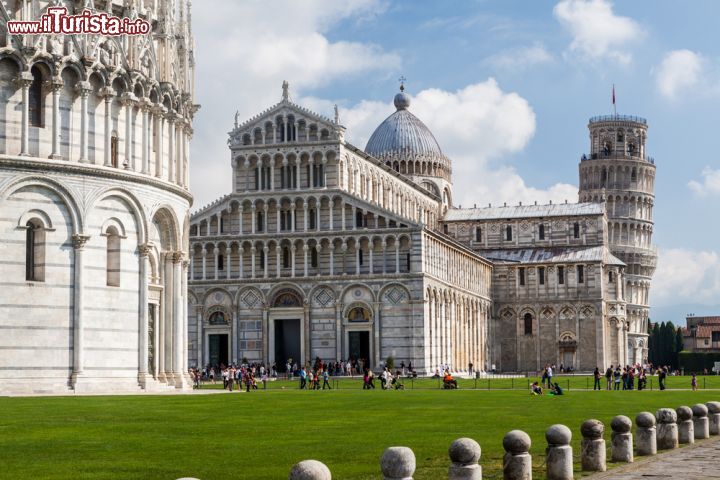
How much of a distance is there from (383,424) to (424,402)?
39.7ft

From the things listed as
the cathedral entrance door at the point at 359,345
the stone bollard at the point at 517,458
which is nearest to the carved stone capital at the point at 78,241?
the stone bollard at the point at 517,458

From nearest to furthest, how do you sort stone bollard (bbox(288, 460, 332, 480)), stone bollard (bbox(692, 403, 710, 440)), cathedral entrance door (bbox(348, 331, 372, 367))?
stone bollard (bbox(288, 460, 332, 480))
stone bollard (bbox(692, 403, 710, 440))
cathedral entrance door (bbox(348, 331, 372, 367))

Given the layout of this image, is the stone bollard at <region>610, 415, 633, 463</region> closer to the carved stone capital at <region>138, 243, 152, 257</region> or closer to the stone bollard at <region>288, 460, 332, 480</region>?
the stone bollard at <region>288, 460, 332, 480</region>

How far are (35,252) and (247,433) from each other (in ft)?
70.5

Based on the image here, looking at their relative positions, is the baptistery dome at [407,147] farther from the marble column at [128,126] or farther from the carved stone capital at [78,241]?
the carved stone capital at [78,241]

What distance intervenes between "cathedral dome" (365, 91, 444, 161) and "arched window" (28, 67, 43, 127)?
72.2m

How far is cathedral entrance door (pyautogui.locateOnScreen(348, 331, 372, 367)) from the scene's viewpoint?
3337 inches

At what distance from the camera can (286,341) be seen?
87.7 meters

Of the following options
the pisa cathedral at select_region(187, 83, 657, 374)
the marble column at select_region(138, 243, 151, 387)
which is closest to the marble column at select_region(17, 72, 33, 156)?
the marble column at select_region(138, 243, 151, 387)

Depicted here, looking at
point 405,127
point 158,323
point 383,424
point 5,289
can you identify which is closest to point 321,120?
point 405,127

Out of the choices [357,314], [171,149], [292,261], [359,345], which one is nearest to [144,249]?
[171,149]

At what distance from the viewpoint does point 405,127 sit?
116 meters

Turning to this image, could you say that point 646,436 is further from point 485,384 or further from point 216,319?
point 216,319

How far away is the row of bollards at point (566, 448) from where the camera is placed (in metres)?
13.2
